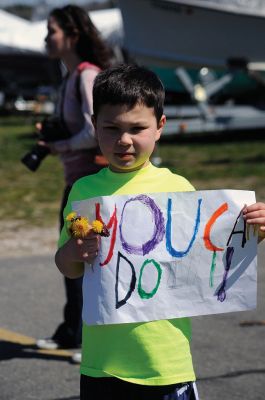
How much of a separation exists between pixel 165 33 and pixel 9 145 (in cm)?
446

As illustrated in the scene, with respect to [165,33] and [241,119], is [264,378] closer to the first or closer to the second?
[241,119]

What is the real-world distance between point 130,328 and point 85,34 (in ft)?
8.92

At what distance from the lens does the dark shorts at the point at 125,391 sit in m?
2.74

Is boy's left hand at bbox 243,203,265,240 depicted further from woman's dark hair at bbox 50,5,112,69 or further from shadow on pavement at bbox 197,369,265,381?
woman's dark hair at bbox 50,5,112,69

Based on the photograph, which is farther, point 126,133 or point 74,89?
point 74,89

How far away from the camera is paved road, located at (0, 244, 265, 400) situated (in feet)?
15.1

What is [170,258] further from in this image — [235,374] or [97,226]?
[235,374]

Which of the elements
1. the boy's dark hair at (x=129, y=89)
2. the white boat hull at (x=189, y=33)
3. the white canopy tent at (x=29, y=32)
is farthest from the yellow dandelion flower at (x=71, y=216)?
the white canopy tent at (x=29, y=32)

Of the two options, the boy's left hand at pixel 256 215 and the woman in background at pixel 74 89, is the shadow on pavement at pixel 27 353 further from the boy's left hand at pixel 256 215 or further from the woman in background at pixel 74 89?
the boy's left hand at pixel 256 215

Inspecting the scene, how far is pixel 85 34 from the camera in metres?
5.11

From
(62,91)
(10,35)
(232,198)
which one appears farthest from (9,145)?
(232,198)

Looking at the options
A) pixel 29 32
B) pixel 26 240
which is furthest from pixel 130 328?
pixel 29 32

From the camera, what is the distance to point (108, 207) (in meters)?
2.75

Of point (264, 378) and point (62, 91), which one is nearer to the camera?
point (264, 378)
